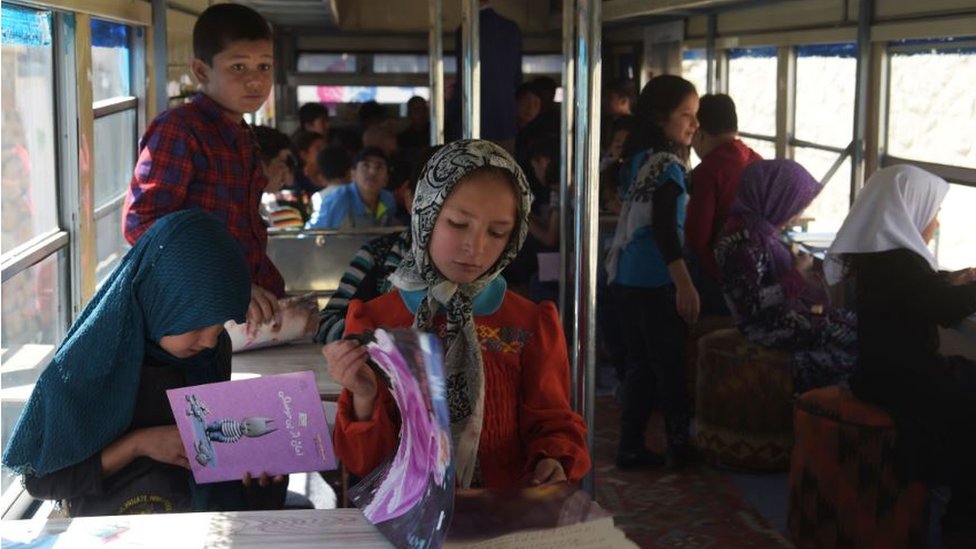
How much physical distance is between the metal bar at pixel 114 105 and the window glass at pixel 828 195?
329cm

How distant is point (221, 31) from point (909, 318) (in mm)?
2383

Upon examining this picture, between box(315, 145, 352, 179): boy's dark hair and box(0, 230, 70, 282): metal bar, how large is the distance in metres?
3.69

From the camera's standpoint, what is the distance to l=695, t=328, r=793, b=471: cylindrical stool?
5.29 m

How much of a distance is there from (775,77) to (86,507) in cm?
584

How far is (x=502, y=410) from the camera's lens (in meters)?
2.07

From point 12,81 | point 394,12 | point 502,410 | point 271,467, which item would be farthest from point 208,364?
point 394,12

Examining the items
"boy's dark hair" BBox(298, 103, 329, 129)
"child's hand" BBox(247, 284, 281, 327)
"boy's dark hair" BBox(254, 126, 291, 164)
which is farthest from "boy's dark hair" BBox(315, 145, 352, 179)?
"child's hand" BBox(247, 284, 281, 327)

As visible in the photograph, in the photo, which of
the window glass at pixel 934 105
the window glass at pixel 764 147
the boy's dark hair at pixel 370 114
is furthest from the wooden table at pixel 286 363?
the boy's dark hair at pixel 370 114

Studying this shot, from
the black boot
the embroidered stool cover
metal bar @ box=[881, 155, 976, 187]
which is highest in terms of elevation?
metal bar @ box=[881, 155, 976, 187]

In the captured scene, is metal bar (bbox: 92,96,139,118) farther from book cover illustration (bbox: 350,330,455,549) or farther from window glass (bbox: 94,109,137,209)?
book cover illustration (bbox: 350,330,455,549)

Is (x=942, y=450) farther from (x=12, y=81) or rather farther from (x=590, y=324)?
(x=12, y=81)

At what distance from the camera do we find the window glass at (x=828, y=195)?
6.00 metres

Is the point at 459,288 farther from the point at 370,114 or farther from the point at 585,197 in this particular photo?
the point at 370,114

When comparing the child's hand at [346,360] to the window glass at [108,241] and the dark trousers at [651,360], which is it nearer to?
the window glass at [108,241]
